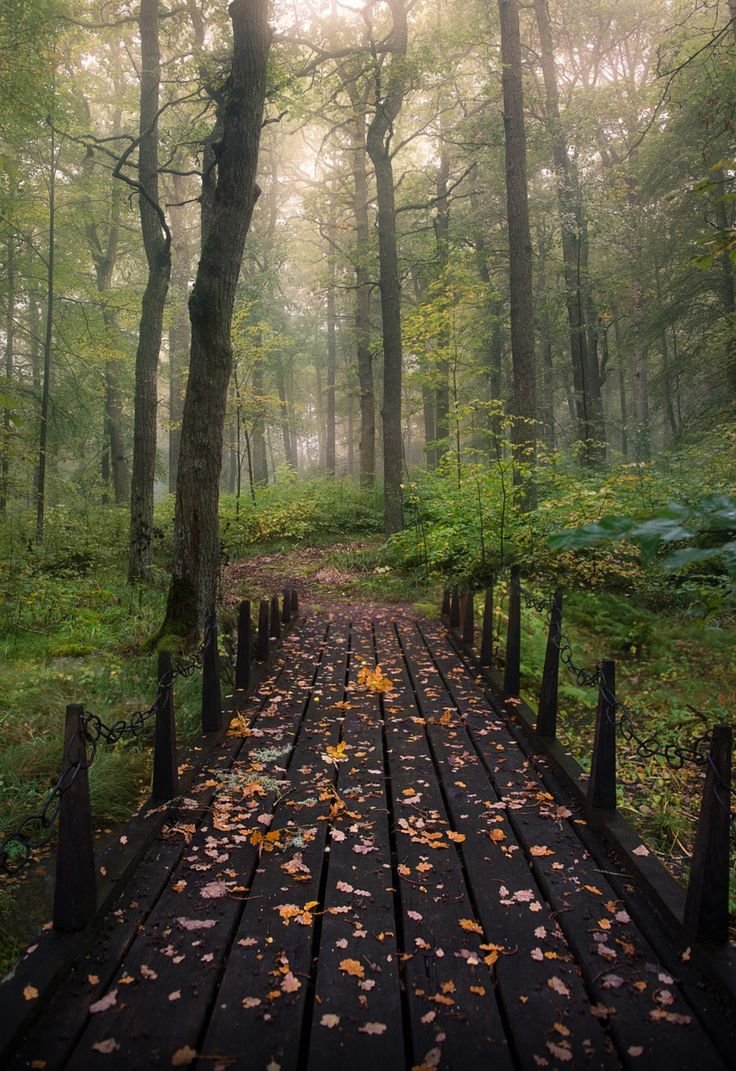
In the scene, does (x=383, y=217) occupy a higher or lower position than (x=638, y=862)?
higher

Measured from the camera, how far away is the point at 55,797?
10.0 ft

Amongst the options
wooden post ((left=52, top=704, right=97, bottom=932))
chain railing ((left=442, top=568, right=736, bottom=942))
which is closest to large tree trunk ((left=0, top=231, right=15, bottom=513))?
wooden post ((left=52, top=704, right=97, bottom=932))

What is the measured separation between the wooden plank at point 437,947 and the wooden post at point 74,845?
1.35 meters

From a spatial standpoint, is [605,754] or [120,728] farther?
[605,754]

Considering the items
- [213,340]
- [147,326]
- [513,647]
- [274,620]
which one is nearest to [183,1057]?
[513,647]

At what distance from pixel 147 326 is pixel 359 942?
10561 mm

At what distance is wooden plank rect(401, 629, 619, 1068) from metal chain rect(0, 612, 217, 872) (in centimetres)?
185

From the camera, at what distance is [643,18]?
19172 mm

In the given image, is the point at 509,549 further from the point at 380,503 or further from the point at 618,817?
the point at 380,503

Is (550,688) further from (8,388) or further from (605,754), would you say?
(8,388)

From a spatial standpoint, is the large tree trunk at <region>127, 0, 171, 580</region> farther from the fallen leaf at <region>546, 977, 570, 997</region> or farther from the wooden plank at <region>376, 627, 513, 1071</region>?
the fallen leaf at <region>546, 977, 570, 997</region>

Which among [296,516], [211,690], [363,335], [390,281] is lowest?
[211,690]

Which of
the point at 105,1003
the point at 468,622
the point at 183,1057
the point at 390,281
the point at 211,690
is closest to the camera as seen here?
the point at 183,1057

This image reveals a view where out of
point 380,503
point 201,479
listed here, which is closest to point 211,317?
point 201,479
